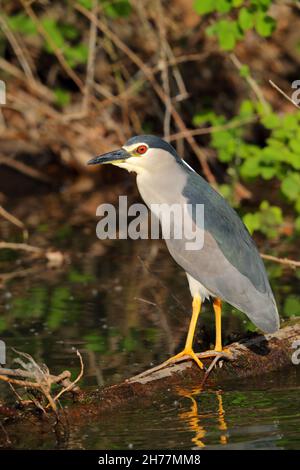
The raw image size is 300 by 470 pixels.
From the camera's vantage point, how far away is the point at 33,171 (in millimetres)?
13734

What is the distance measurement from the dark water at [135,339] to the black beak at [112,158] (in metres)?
0.74

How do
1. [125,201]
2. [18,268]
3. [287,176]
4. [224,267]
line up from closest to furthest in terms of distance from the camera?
[224,267], [287,176], [18,268], [125,201]

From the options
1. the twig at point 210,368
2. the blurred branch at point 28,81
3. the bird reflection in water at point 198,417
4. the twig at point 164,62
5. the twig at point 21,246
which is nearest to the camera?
the bird reflection in water at point 198,417

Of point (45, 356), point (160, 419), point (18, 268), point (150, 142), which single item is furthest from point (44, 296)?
point (160, 419)

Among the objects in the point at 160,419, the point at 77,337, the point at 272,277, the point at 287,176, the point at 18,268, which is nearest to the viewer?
the point at 160,419

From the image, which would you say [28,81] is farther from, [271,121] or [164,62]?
[271,121]

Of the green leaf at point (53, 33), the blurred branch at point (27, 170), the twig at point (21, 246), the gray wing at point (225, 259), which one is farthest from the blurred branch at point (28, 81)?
the gray wing at point (225, 259)

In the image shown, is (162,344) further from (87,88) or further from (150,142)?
(87,88)

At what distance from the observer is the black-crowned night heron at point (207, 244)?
609cm

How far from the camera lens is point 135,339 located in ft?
24.1

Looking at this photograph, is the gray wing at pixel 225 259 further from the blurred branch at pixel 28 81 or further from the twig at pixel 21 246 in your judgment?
the blurred branch at pixel 28 81

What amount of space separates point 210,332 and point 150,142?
1.55 metres

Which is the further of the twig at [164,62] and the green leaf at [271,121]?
the twig at [164,62]

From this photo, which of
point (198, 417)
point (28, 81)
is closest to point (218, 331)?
point (198, 417)
